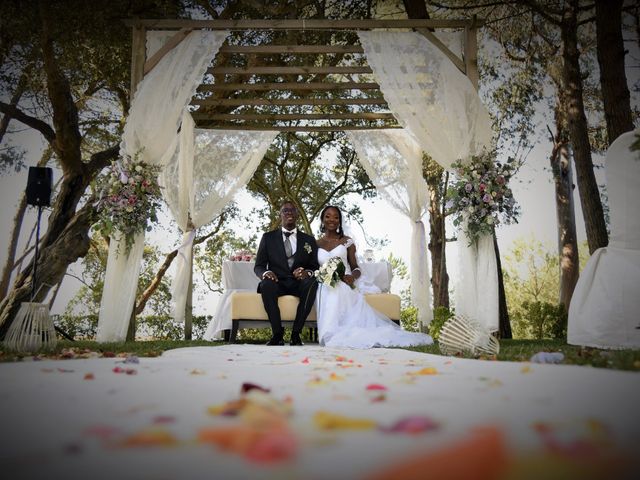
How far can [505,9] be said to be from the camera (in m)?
10.1

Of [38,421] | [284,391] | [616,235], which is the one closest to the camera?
[38,421]

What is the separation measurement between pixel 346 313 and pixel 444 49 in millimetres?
3206

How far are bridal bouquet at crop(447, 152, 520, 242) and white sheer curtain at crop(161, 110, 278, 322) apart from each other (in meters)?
3.27

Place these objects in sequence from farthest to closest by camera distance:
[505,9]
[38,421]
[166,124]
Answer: [505,9], [166,124], [38,421]

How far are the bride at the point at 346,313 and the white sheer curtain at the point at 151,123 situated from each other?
2139mm

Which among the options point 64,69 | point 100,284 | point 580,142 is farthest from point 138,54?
point 100,284

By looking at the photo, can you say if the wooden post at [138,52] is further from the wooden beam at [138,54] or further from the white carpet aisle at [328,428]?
the white carpet aisle at [328,428]

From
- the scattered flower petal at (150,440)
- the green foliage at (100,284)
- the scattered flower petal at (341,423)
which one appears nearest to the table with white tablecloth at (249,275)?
the scattered flower petal at (341,423)

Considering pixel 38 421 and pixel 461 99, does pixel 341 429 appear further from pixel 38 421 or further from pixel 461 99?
pixel 461 99

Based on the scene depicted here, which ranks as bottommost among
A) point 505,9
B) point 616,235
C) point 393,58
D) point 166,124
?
point 616,235

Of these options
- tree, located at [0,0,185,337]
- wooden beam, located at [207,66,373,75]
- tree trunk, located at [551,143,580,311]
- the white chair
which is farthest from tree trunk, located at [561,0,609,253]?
tree, located at [0,0,185,337]

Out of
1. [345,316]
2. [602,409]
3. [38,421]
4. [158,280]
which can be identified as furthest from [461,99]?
[158,280]

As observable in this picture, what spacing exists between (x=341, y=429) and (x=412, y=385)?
0.87m

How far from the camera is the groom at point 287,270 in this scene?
20.9 feet
